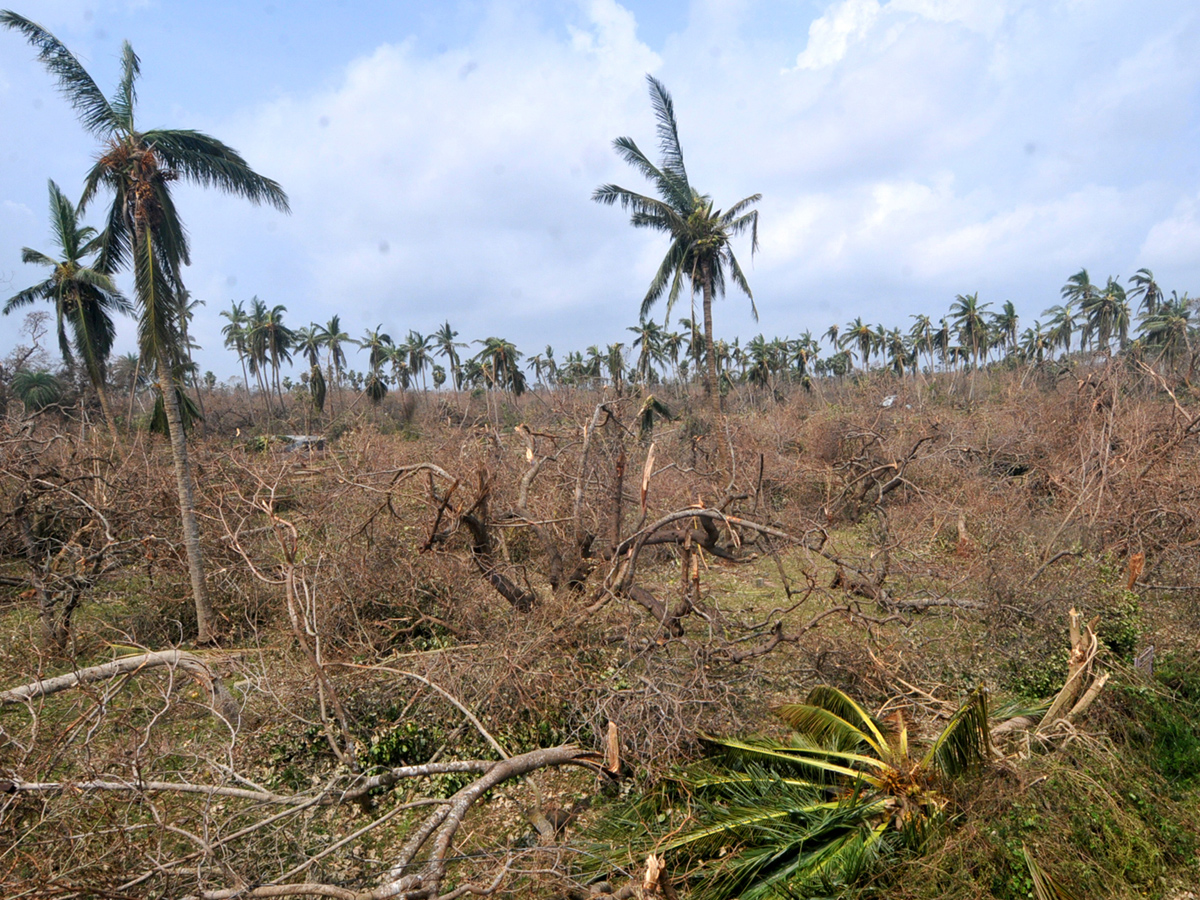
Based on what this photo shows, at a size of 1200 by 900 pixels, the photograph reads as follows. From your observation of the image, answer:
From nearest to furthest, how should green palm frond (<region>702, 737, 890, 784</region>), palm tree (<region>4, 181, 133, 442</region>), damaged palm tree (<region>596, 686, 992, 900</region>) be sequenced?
damaged palm tree (<region>596, 686, 992, 900</region>)
green palm frond (<region>702, 737, 890, 784</region>)
palm tree (<region>4, 181, 133, 442</region>)

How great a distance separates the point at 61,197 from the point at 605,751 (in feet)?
64.2

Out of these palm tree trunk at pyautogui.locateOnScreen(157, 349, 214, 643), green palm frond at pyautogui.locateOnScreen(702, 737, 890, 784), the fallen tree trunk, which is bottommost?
green palm frond at pyautogui.locateOnScreen(702, 737, 890, 784)

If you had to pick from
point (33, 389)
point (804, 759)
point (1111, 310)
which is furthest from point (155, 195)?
point (1111, 310)

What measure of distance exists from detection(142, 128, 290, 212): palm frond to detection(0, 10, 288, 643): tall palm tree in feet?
0.03

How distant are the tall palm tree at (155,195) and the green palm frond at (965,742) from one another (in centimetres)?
829

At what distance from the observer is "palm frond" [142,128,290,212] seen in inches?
298

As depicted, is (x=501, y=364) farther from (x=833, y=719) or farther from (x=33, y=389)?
(x=833, y=719)

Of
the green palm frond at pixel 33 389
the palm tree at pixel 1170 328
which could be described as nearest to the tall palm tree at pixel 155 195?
the green palm frond at pixel 33 389

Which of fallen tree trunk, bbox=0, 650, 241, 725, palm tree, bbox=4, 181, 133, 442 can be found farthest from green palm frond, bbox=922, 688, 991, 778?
palm tree, bbox=4, 181, 133, 442

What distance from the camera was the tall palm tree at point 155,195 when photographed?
7.34 metres

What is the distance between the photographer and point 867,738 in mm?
4391

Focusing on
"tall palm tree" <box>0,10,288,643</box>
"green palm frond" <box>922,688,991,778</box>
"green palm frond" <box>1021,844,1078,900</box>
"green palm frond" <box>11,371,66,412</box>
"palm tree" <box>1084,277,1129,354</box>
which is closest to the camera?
"green palm frond" <box>1021,844,1078,900</box>

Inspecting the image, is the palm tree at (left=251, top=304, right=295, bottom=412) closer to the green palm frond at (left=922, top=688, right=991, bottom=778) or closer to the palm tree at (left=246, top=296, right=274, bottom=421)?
the palm tree at (left=246, top=296, right=274, bottom=421)

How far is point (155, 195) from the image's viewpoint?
7.60m
